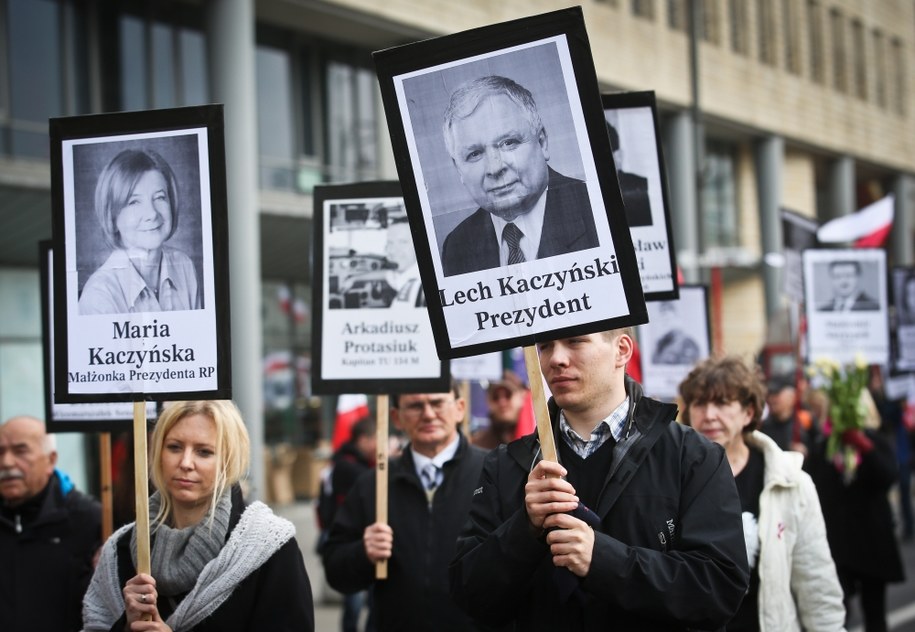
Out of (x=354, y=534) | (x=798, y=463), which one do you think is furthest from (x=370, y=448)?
(x=798, y=463)

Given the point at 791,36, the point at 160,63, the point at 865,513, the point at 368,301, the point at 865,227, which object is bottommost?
the point at 865,513

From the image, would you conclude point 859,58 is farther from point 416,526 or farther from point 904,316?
point 416,526

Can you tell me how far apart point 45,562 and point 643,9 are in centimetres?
2482

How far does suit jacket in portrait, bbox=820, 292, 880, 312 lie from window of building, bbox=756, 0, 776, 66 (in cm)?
2470

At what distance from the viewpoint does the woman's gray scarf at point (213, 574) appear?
3.58 meters

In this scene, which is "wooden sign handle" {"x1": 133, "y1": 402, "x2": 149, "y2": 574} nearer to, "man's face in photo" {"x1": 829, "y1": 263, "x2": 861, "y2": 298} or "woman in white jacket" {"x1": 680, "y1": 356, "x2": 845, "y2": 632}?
"woman in white jacket" {"x1": 680, "y1": 356, "x2": 845, "y2": 632}

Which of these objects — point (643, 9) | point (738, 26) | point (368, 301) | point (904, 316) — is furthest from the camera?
point (738, 26)

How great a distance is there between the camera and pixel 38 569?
194 inches

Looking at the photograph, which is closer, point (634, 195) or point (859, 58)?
point (634, 195)

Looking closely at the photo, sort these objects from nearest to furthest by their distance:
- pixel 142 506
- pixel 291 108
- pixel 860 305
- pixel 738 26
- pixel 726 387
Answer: pixel 142 506, pixel 726 387, pixel 860 305, pixel 291 108, pixel 738 26

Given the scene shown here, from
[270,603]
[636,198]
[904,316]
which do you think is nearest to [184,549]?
[270,603]

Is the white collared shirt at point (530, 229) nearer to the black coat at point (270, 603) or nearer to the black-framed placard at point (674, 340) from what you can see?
the black coat at point (270, 603)

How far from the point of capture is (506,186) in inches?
131

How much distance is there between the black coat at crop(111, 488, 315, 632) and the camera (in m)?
3.62
